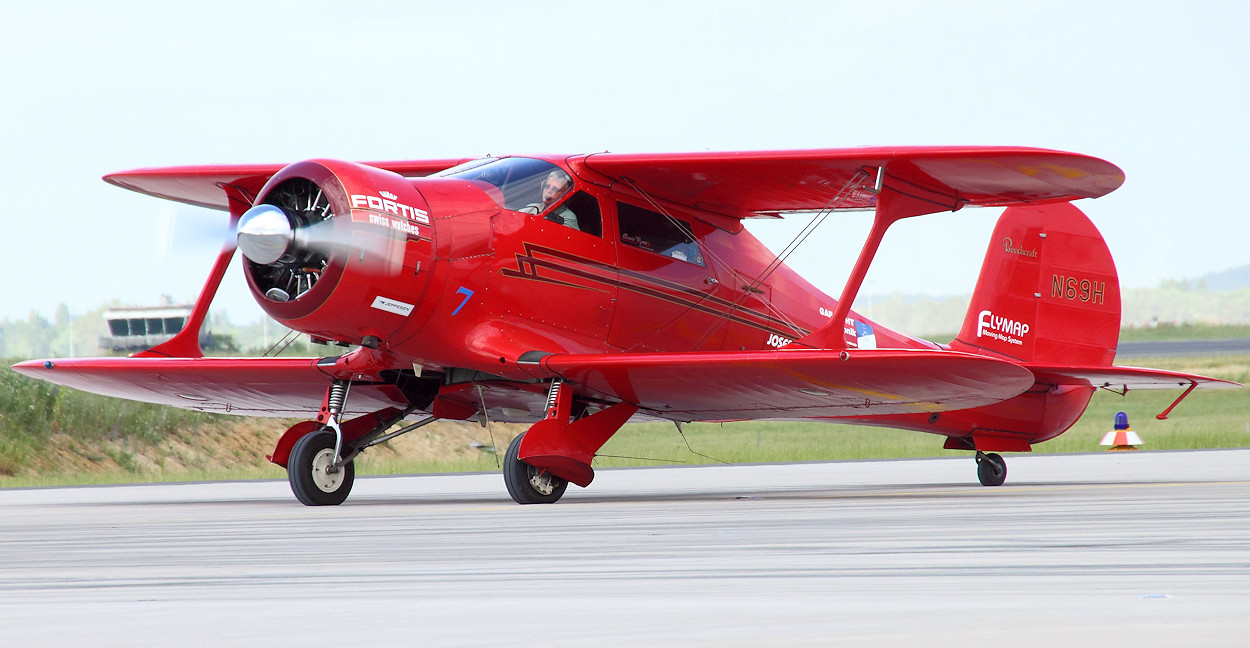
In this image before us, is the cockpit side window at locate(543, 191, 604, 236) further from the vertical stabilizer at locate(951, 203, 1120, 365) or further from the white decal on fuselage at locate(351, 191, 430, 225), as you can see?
the vertical stabilizer at locate(951, 203, 1120, 365)

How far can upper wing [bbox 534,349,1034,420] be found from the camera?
1082cm

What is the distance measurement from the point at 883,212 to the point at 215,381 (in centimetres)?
659

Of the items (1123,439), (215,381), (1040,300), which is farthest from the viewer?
(1123,439)

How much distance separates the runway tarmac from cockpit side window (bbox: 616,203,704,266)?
2.58 meters

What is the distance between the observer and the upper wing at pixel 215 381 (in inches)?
504

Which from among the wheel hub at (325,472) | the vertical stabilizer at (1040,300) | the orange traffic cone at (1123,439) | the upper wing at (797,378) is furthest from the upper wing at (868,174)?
the orange traffic cone at (1123,439)

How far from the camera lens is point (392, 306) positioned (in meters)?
10.6

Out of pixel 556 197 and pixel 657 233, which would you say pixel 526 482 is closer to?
pixel 556 197

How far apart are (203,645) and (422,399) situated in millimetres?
9035

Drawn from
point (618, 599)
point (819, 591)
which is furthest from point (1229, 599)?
point (618, 599)

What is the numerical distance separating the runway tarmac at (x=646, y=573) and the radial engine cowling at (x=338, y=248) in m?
1.55

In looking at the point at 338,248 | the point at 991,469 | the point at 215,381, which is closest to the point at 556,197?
the point at 338,248

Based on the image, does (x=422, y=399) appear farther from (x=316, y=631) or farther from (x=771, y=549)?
(x=316, y=631)

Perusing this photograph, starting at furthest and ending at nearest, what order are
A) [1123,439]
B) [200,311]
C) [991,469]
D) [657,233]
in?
[1123,439] < [991,469] < [200,311] < [657,233]
